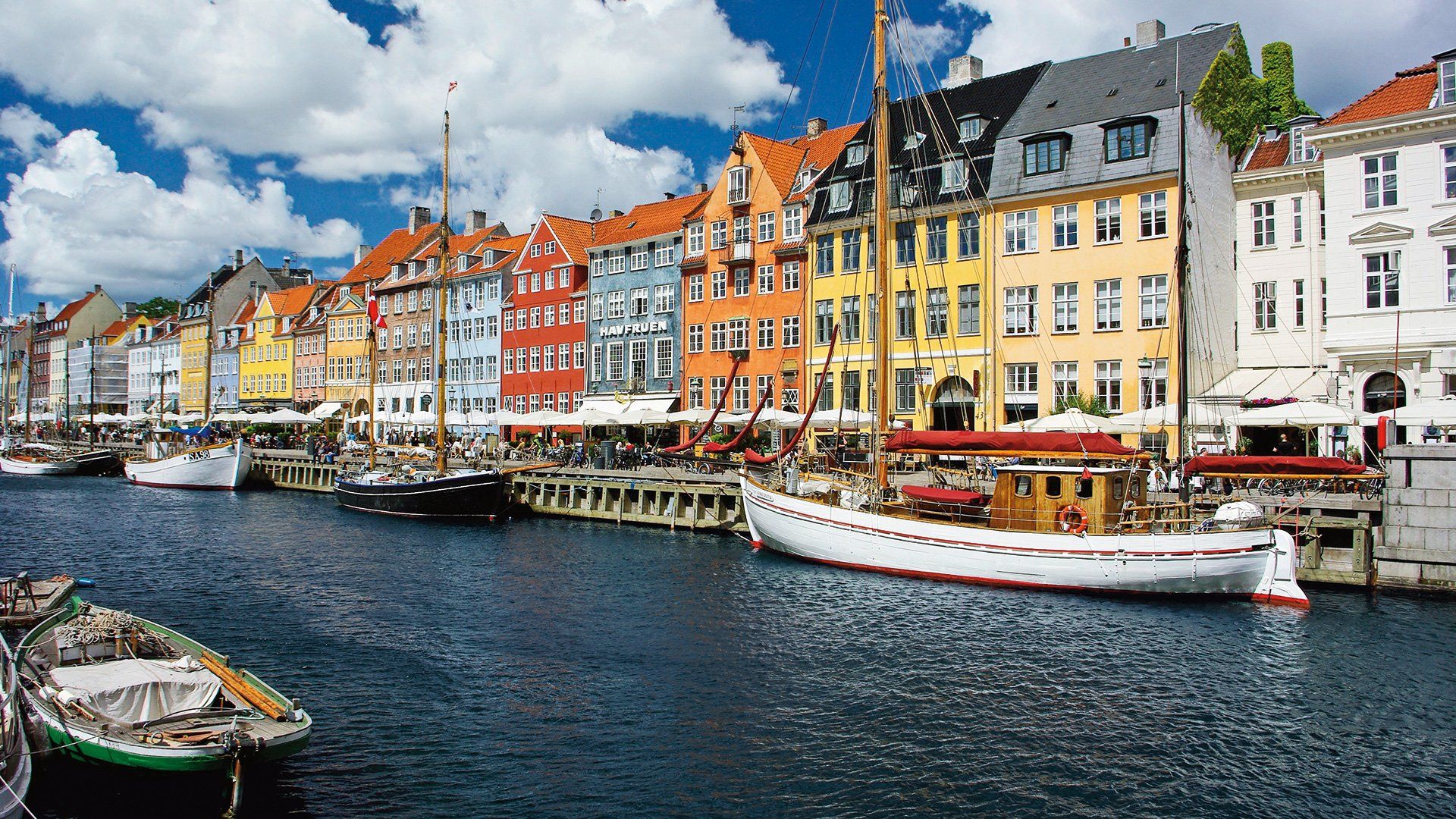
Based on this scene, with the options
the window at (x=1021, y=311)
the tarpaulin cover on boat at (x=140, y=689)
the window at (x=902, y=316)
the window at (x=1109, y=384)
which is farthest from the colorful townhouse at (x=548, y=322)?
the tarpaulin cover on boat at (x=140, y=689)

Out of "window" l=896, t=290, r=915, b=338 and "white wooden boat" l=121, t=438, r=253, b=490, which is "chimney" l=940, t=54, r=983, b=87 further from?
"white wooden boat" l=121, t=438, r=253, b=490

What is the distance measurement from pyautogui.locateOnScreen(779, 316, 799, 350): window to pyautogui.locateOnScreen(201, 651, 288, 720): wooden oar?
41.6 m

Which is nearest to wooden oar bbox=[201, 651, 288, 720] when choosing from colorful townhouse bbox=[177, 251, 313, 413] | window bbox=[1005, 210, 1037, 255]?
window bbox=[1005, 210, 1037, 255]

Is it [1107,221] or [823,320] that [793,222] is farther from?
[1107,221]

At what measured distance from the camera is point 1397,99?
36875 millimetres

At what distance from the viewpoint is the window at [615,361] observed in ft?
214

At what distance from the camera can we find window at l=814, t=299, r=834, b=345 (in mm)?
52594

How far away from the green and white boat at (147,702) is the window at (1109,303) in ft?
124

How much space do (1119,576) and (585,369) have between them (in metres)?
46.7

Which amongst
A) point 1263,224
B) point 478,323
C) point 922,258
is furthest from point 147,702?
point 478,323

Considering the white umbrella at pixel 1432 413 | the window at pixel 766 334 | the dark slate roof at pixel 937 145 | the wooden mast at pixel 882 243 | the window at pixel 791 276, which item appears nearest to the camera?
the white umbrella at pixel 1432 413

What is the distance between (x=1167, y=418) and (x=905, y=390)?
16571 mm

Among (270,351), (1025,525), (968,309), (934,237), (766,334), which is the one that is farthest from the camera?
(270,351)

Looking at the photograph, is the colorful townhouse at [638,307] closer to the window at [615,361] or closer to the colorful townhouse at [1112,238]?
the window at [615,361]
